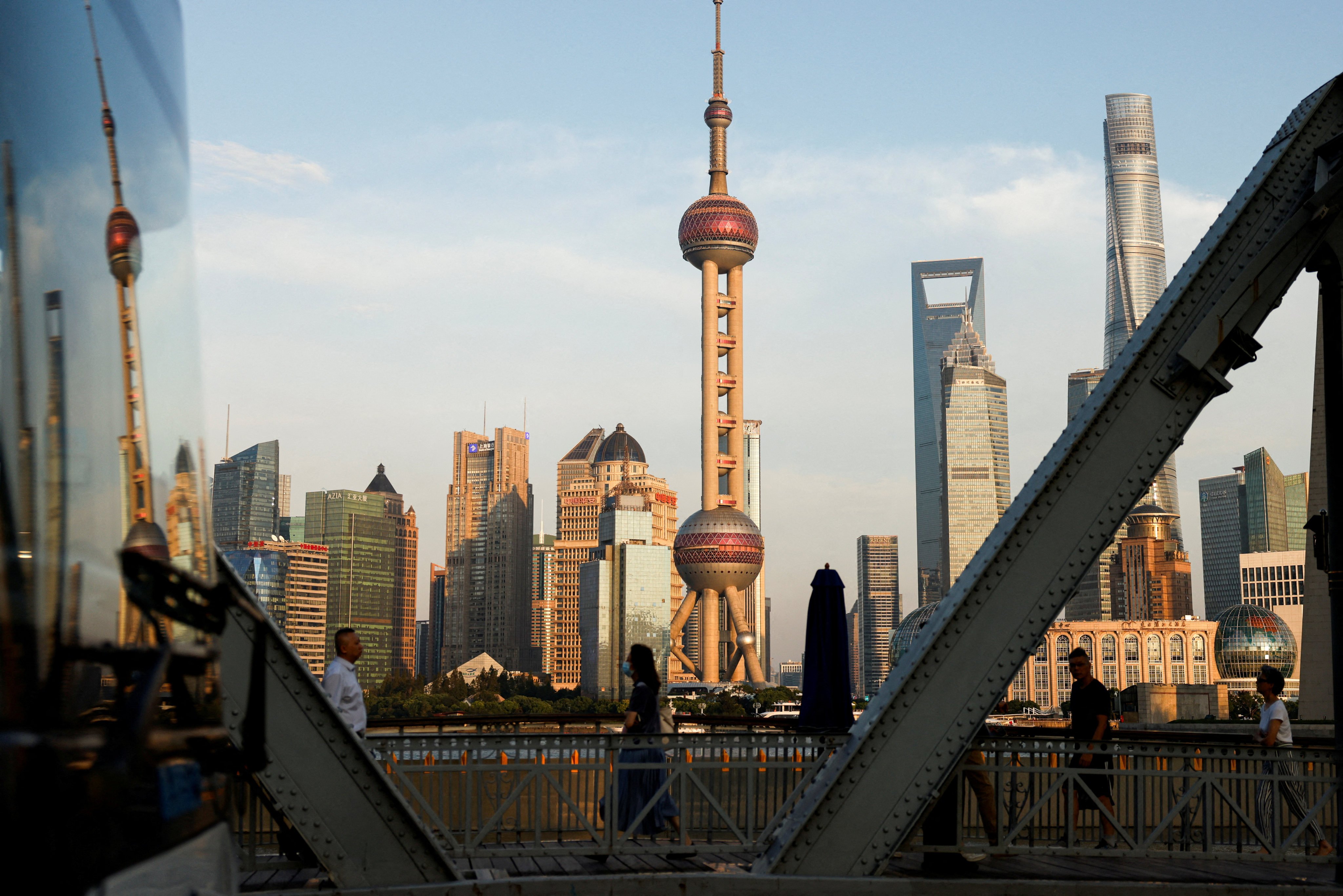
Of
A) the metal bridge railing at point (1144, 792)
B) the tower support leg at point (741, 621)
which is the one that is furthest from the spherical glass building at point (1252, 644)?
the metal bridge railing at point (1144, 792)

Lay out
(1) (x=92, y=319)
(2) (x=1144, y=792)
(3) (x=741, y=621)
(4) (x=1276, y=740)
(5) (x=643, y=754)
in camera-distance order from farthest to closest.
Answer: (3) (x=741, y=621) < (4) (x=1276, y=740) < (5) (x=643, y=754) < (2) (x=1144, y=792) < (1) (x=92, y=319)

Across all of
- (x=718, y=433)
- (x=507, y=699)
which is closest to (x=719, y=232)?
(x=718, y=433)

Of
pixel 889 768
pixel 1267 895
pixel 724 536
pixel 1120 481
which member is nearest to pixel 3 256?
pixel 889 768

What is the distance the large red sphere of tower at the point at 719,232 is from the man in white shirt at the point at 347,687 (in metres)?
176

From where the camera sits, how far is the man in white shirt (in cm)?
927

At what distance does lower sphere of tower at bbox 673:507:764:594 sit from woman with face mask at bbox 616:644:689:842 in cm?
16640

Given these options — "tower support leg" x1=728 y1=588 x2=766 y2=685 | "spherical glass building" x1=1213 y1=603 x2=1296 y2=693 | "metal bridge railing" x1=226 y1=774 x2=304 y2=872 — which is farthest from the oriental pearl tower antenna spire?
"tower support leg" x1=728 y1=588 x2=766 y2=685

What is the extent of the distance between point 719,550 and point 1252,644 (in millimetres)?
79685

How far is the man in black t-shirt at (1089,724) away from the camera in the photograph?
404 inches

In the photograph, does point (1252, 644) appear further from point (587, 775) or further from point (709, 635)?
point (587, 775)

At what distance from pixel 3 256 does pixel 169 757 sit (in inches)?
33.1

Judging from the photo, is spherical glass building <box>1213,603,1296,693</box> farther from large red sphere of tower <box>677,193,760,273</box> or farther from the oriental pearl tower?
large red sphere of tower <box>677,193,760,273</box>

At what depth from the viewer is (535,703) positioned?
145375 millimetres

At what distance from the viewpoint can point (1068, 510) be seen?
29.5 feet
